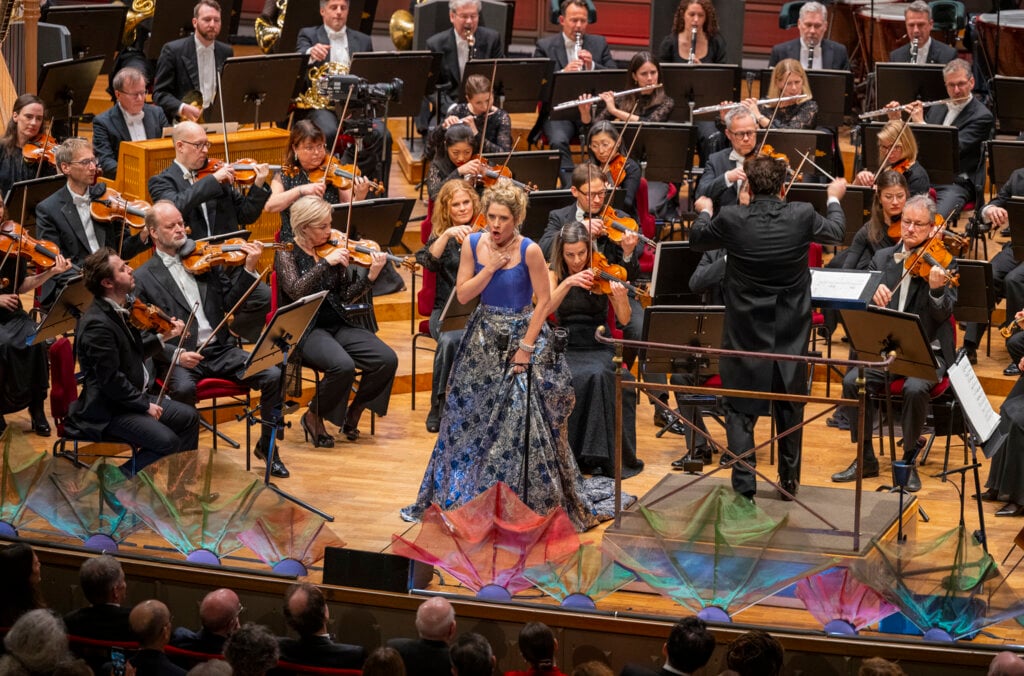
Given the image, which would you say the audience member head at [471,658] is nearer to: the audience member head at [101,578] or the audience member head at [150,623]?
the audience member head at [150,623]

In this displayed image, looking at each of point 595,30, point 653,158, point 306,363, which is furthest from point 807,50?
point 306,363

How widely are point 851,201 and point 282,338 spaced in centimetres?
304

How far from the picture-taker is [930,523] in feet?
20.9

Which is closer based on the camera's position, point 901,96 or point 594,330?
point 594,330

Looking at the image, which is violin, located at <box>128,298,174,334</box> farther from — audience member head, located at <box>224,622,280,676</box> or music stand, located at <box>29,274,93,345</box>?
audience member head, located at <box>224,622,280,676</box>

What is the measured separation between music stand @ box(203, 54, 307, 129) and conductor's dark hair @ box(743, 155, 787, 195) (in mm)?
3303

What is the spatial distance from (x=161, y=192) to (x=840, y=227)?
123 inches

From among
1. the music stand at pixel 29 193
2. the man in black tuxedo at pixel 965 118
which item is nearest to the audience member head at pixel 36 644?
the music stand at pixel 29 193

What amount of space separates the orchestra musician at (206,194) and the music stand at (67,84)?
3.47 ft

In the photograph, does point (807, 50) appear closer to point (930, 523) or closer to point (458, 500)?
point (930, 523)

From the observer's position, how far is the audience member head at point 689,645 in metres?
4.57

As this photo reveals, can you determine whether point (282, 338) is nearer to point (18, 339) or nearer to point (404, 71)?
point (18, 339)

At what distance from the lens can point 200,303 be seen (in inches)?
265

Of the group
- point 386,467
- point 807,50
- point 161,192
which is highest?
point 807,50
